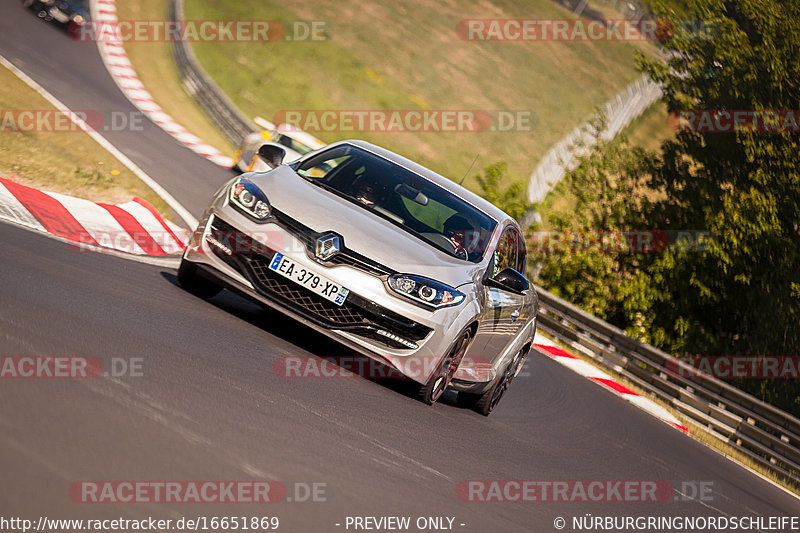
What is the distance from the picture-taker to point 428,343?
6.64 m

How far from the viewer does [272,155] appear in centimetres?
788

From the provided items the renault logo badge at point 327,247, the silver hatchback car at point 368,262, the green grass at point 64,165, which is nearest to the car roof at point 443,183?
the silver hatchback car at point 368,262

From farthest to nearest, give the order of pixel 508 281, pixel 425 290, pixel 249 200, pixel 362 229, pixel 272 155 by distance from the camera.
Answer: pixel 272 155, pixel 508 281, pixel 249 200, pixel 362 229, pixel 425 290

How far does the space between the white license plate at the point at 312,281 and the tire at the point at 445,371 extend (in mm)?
929

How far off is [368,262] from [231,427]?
6.52 ft

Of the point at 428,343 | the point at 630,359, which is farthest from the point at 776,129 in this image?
the point at 428,343

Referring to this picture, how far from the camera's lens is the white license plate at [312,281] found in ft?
21.3

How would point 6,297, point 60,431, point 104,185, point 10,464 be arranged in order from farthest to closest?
point 104,185 → point 6,297 → point 60,431 → point 10,464

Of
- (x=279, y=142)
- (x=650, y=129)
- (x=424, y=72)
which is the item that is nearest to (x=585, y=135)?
(x=424, y=72)

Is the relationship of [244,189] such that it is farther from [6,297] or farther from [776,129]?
[776,129]

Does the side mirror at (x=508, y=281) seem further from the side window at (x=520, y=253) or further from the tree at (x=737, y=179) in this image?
the tree at (x=737, y=179)

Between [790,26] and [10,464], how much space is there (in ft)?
69.9

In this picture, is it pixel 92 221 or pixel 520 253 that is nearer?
pixel 520 253

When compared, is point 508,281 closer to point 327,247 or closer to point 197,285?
point 327,247
